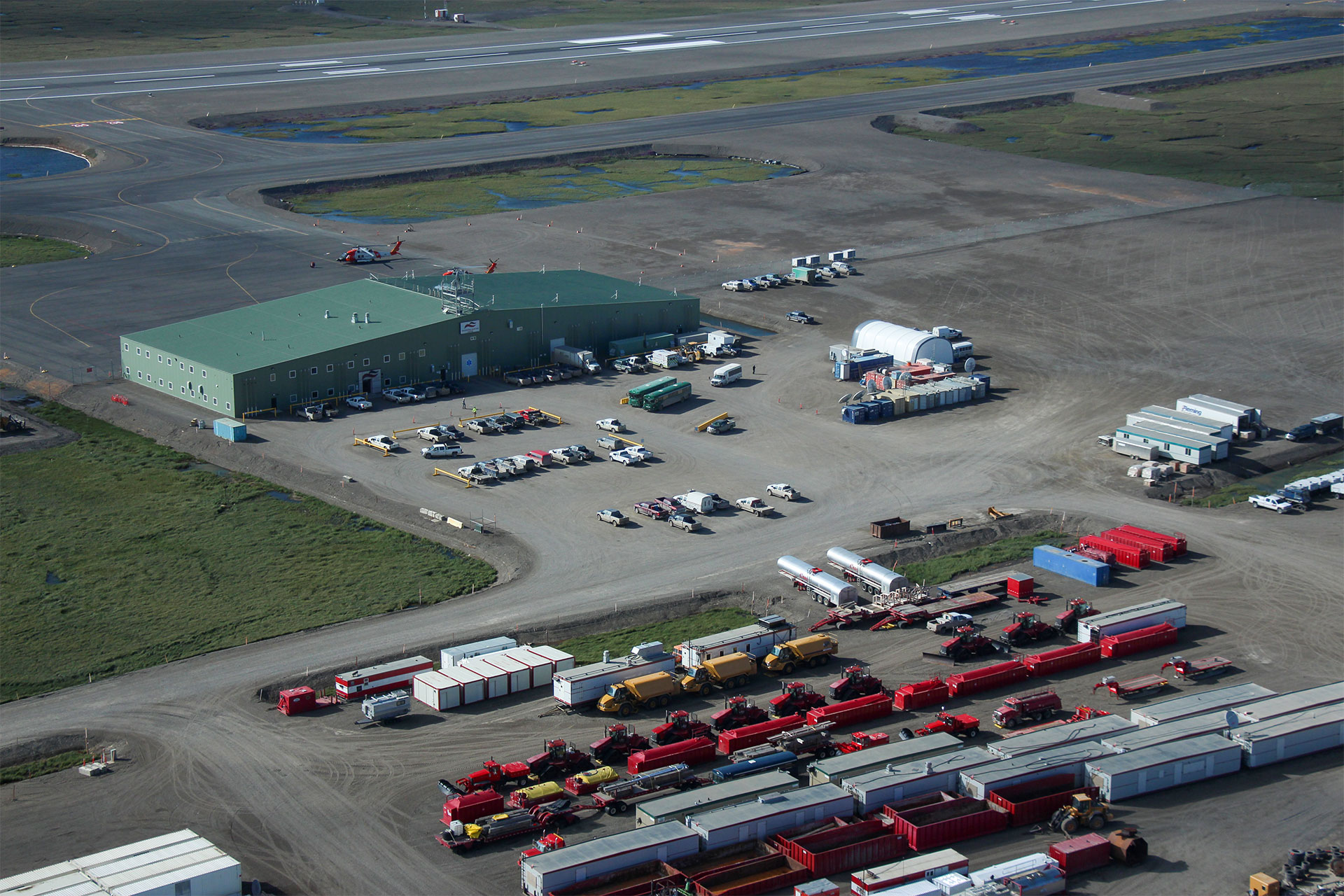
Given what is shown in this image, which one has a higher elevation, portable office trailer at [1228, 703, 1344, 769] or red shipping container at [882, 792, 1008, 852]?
portable office trailer at [1228, 703, 1344, 769]

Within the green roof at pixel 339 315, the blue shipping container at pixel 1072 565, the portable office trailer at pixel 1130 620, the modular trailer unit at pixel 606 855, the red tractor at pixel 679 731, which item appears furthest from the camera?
the green roof at pixel 339 315

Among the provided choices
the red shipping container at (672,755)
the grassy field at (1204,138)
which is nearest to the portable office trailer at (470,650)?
the red shipping container at (672,755)

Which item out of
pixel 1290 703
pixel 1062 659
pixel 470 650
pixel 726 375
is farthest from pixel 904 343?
pixel 470 650

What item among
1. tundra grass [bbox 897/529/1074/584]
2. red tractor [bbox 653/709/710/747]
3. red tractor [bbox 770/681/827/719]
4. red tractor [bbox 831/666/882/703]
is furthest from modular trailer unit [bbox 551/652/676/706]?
tundra grass [bbox 897/529/1074/584]

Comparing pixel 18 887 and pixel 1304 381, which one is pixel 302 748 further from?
pixel 1304 381

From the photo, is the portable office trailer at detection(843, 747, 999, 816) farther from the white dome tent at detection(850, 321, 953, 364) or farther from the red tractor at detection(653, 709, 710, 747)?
the white dome tent at detection(850, 321, 953, 364)

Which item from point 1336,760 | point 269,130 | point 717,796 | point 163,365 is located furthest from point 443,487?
point 269,130

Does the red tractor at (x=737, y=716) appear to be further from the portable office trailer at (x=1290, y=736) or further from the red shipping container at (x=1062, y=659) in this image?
the portable office trailer at (x=1290, y=736)
